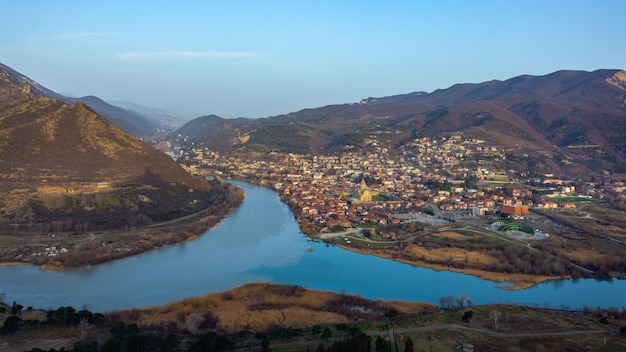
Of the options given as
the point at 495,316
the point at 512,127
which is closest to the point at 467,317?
the point at 495,316

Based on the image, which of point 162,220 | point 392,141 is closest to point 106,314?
point 162,220

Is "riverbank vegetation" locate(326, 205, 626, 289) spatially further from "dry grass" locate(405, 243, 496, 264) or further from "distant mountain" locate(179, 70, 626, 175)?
"distant mountain" locate(179, 70, 626, 175)

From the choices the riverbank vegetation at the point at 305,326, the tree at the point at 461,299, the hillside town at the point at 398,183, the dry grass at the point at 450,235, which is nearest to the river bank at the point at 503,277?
the tree at the point at 461,299

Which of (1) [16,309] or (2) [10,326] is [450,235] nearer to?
(1) [16,309]

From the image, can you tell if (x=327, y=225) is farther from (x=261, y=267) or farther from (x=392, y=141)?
(x=392, y=141)

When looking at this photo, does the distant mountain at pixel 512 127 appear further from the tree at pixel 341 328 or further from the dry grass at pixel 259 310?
the tree at pixel 341 328

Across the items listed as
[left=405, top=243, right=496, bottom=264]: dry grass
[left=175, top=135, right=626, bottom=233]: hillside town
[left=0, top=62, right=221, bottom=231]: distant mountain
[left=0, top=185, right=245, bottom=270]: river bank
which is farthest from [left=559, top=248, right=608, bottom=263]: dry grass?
[left=0, top=62, right=221, bottom=231]: distant mountain

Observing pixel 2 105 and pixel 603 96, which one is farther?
pixel 603 96
